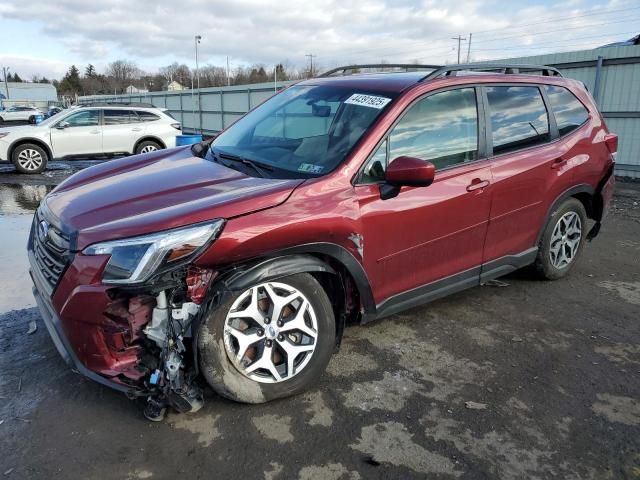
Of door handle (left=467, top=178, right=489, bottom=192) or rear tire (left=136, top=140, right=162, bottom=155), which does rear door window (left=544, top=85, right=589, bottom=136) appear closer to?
door handle (left=467, top=178, right=489, bottom=192)

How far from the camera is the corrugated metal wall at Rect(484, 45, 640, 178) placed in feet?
35.3

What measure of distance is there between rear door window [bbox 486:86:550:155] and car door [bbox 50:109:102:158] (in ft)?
37.6

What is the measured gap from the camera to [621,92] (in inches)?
432

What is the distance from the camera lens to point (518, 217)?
3980 millimetres

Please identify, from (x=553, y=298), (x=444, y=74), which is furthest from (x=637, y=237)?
(x=444, y=74)

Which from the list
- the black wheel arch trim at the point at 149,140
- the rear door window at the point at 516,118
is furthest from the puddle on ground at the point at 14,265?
the black wheel arch trim at the point at 149,140

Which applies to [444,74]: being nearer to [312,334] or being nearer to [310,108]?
[310,108]

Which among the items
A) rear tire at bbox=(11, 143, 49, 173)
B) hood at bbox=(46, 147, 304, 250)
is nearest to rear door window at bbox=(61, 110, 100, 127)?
rear tire at bbox=(11, 143, 49, 173)

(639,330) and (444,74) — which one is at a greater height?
(444,74)

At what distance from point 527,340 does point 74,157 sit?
40.7 ft

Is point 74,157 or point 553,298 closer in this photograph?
point 553,298

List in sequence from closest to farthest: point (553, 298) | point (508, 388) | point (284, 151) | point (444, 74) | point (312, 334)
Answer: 1. point (312, 334)
2. point (508, 388)
3. point (284, 151)
4. point (444, 74)
5. point (553, 298)

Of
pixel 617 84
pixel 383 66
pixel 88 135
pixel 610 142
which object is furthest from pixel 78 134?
pixel 617 84

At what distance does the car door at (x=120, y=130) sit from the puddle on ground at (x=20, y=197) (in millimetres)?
2709
